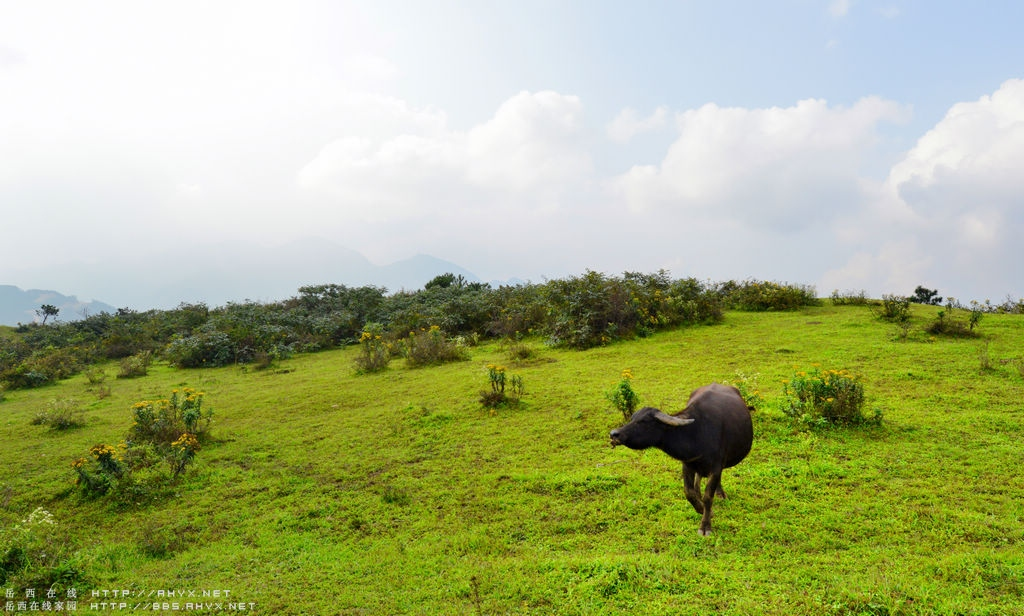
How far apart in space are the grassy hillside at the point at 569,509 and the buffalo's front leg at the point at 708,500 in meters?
0.10

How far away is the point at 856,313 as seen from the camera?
16.4 metres

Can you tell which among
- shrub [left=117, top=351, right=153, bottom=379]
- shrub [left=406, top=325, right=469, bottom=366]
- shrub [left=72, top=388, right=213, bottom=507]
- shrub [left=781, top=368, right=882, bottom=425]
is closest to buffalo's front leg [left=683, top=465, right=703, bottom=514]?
shrub [left=781, top=368, right=882, bottom=425]

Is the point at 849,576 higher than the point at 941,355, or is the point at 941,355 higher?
the point at 941,355

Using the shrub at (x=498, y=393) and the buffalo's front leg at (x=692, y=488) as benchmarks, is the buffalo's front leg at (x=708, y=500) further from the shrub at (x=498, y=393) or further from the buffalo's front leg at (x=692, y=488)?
the shrub at (x=498, y=393)

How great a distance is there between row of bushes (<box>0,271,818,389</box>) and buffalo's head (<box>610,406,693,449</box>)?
11.1 m

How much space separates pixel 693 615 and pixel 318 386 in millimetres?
12487

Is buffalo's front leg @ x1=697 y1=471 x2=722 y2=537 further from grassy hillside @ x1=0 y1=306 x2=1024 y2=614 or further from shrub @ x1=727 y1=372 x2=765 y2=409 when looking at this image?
shrub @ x1=727 y1=372 x2=765 y2=409

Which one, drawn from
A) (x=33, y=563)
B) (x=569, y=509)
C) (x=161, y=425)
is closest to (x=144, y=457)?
(x=161, y=425)

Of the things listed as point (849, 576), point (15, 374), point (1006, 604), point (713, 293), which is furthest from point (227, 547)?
point (15, 374)

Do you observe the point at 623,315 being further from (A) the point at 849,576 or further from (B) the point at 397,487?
(A) the point at 849,576

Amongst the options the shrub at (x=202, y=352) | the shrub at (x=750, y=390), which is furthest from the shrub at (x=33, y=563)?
the shrub at (x=202, y=352)

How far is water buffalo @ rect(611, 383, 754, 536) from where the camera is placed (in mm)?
4410

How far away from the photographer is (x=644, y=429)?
14.5 feet

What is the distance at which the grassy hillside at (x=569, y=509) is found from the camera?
408 cm
